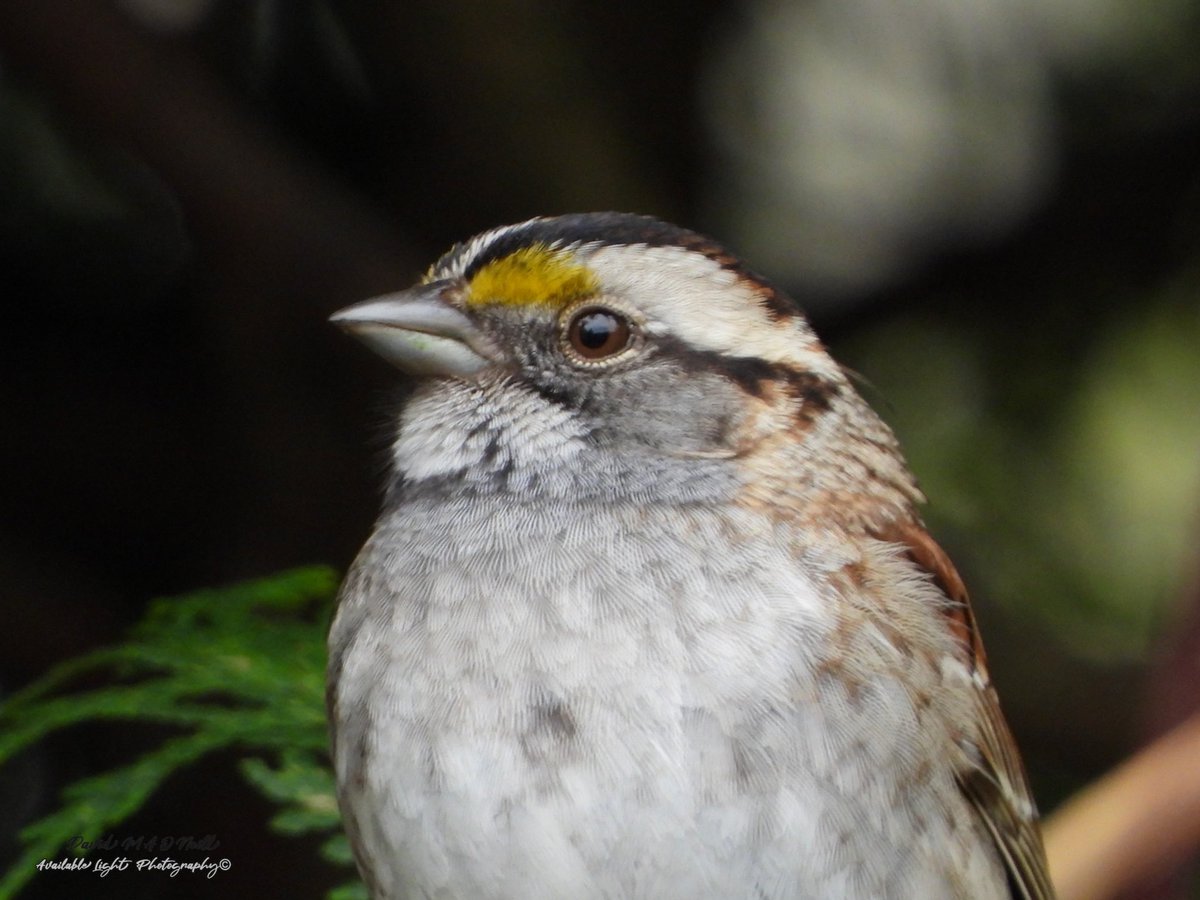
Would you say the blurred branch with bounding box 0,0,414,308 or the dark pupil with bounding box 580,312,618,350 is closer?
the dark pupil with bounding box 580,312,618,350

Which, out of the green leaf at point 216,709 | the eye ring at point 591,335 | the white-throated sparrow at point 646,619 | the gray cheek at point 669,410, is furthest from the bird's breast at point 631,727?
the green leaf at point 216,709

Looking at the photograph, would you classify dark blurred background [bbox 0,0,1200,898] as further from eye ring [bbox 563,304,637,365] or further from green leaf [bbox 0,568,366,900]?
eye ring [bbox 563,304,637,365]

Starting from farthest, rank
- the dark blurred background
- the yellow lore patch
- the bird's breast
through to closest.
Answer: the dark blurred background
the yellow lore patch
the bird's breast

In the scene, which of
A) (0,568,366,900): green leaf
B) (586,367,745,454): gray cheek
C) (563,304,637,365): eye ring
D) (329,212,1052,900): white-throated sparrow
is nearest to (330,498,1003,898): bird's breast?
(329,212,1052,900): white-throated sparrow

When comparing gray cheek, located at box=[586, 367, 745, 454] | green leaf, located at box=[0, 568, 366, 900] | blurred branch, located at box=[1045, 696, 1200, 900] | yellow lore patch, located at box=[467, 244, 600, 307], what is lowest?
green leaf, located at box=[0, 568, 366, 900]

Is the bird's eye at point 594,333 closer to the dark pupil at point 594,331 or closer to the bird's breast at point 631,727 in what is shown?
the dark pupil at point 594,331

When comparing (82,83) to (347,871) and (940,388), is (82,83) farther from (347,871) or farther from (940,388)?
(940,388)

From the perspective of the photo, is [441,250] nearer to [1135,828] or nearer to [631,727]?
[631,727]

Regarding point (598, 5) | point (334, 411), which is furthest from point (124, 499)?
point (598, 5)
